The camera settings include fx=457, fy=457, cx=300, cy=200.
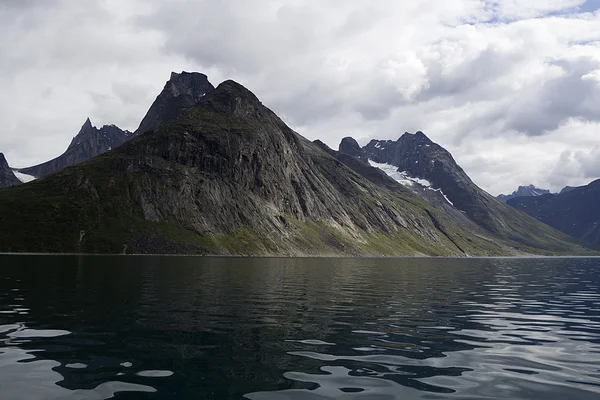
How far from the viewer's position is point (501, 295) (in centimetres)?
5547

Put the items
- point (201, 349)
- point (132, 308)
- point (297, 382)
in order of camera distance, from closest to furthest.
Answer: point (297, 382) < point (201, 349) < point (132, 308)

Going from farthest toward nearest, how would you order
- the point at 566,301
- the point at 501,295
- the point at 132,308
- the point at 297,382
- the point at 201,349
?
the point at 501,295, the point at 566,301, the point at 132,308, the point at 201,349, the point at 297,382

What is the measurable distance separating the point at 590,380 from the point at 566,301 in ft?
118

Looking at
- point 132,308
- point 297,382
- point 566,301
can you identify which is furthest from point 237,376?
point 566,301

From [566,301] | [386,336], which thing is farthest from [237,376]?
[566,301]

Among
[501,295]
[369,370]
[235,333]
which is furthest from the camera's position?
[501,295]

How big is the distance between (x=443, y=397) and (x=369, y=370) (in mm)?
3972

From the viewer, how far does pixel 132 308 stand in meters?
36.2

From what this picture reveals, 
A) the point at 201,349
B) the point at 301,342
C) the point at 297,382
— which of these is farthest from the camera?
the point at 301,342

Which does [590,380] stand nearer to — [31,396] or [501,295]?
[31,396]

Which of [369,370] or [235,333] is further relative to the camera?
[235,333]

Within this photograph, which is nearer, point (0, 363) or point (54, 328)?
point (0, 363)

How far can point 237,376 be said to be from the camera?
718 inches

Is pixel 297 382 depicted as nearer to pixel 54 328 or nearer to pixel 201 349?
pixel 201 349
